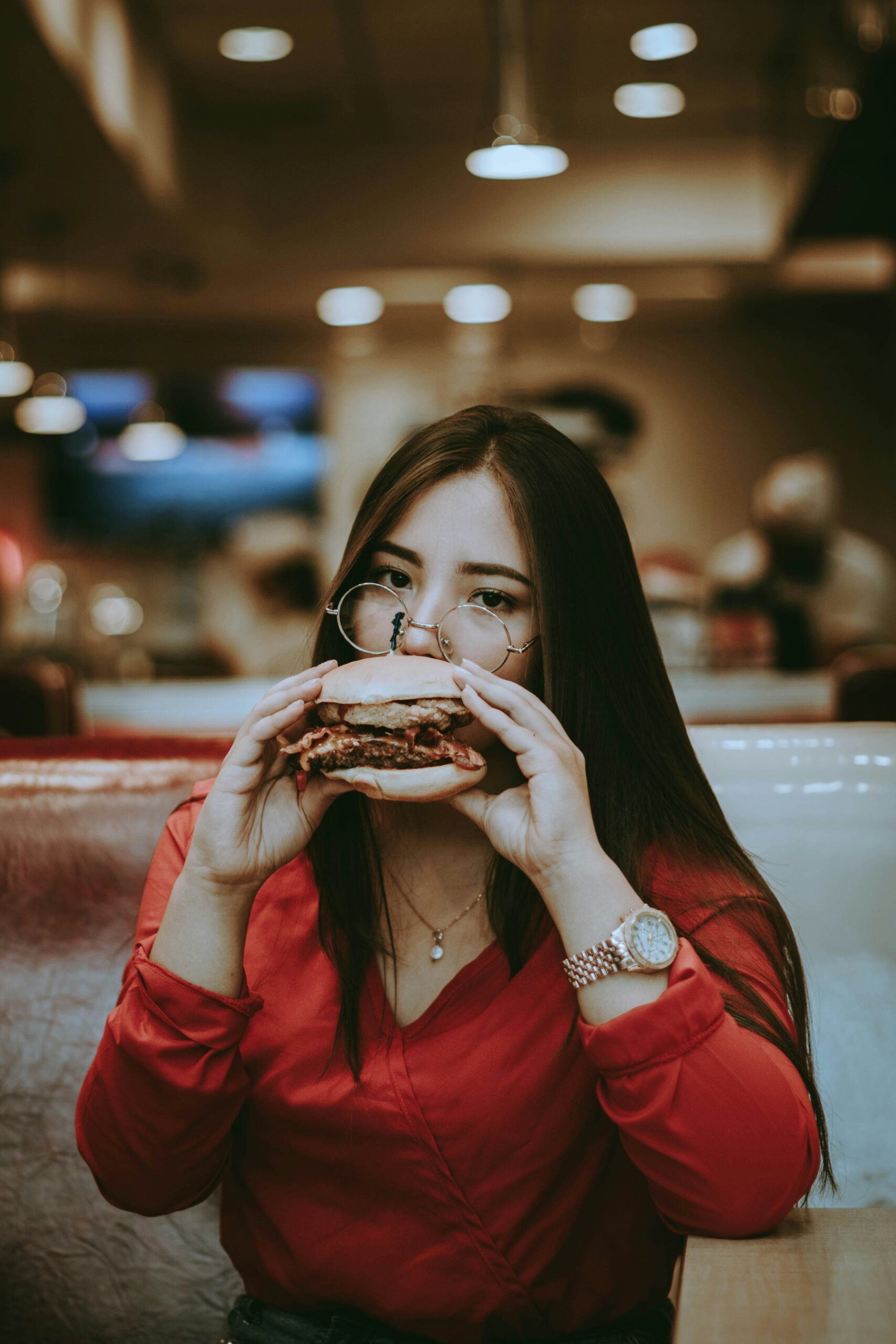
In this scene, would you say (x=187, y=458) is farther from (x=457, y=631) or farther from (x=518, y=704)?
(x=518, y=704)

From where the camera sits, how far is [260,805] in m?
1.24

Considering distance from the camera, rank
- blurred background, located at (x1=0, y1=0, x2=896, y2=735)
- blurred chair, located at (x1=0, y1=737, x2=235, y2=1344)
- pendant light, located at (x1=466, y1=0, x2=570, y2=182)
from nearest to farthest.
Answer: blurred chair, located at (x1=0, y1=737, x2=235, y2=1344), pendant light, located at (x1=466, y1=0, x2=570, y2=182), blurred background, located at (x1=0, y1=0, x2=896, y2=735)

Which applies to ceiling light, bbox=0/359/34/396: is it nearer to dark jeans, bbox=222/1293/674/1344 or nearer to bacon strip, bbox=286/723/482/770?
bacon strip, bbox=286/723/482/770

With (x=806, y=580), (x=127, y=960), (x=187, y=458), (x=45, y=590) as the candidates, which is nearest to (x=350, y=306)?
(x=187, y=458)

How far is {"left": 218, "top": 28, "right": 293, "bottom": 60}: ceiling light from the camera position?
5246mm

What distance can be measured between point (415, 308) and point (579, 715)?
21.0 ft

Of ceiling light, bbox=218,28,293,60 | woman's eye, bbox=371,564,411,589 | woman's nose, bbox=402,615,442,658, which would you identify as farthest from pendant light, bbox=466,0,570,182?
woman's nose, bbox=402,615,442,658

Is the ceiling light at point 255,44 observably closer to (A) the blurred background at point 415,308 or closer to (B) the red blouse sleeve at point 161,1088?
(A) the blurred background at point 415,308

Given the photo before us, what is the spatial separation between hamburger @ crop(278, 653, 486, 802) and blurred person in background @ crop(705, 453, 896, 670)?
4196 millimetres

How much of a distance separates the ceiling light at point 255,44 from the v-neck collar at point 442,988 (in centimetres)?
511

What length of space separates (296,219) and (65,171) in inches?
67.4

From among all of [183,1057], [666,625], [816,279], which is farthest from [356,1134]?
[816,279]

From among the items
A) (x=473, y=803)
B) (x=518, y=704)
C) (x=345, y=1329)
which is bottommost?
(x=345, y=1329)

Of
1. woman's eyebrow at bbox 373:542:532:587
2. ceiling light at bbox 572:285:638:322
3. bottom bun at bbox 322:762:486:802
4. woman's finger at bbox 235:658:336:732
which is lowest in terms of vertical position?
bottom bun at bbox 322:762:486:802
